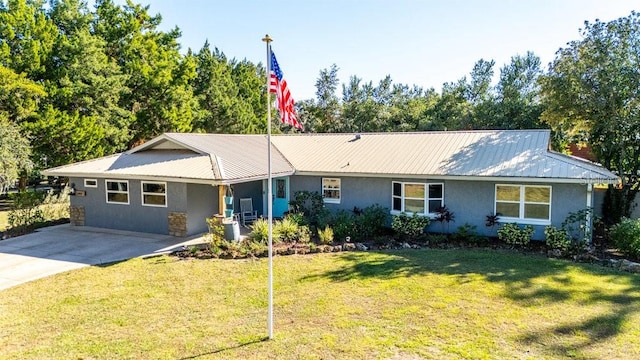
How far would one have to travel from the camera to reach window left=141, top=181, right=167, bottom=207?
1466cm

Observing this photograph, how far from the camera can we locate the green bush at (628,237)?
11516mm

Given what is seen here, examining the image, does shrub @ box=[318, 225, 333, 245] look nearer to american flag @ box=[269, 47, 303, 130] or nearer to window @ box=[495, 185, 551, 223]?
window @ box=[495, 185, 551, 223]

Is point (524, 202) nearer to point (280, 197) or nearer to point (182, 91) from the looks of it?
point (280, 197)

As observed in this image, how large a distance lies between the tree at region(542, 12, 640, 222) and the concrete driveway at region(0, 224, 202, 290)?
14.4 metres

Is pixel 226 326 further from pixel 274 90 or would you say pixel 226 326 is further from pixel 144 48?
→ pixel 144 48

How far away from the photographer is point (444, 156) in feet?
50.5

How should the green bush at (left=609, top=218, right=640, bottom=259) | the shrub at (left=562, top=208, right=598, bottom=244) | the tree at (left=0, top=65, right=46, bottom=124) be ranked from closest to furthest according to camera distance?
1. the green bush at (left=609, top=218, right=640, bottom=259)
2. the shrub at (left=562, top=208, right=598, bottom=244)
3. the tree at (left=0, top=65, right=46, bottom=124)

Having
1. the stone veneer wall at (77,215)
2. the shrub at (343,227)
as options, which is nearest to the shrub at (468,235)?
the shrub at (343,227)

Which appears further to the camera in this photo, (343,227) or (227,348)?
(343,227)

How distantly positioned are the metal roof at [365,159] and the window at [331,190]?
65cm

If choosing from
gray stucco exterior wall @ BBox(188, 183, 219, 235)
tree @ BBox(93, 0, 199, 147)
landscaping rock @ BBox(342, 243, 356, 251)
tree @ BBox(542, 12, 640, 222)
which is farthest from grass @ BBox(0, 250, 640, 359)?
tree @ BBox(93, 0, 199, 147)

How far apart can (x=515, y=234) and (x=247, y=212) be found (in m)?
9.92

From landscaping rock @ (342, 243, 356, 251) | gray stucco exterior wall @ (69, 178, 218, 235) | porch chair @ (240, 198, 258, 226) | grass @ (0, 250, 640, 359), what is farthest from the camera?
porch chair @ (240, 198, 258, 226)

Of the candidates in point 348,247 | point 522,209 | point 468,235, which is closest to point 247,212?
point 348,247
